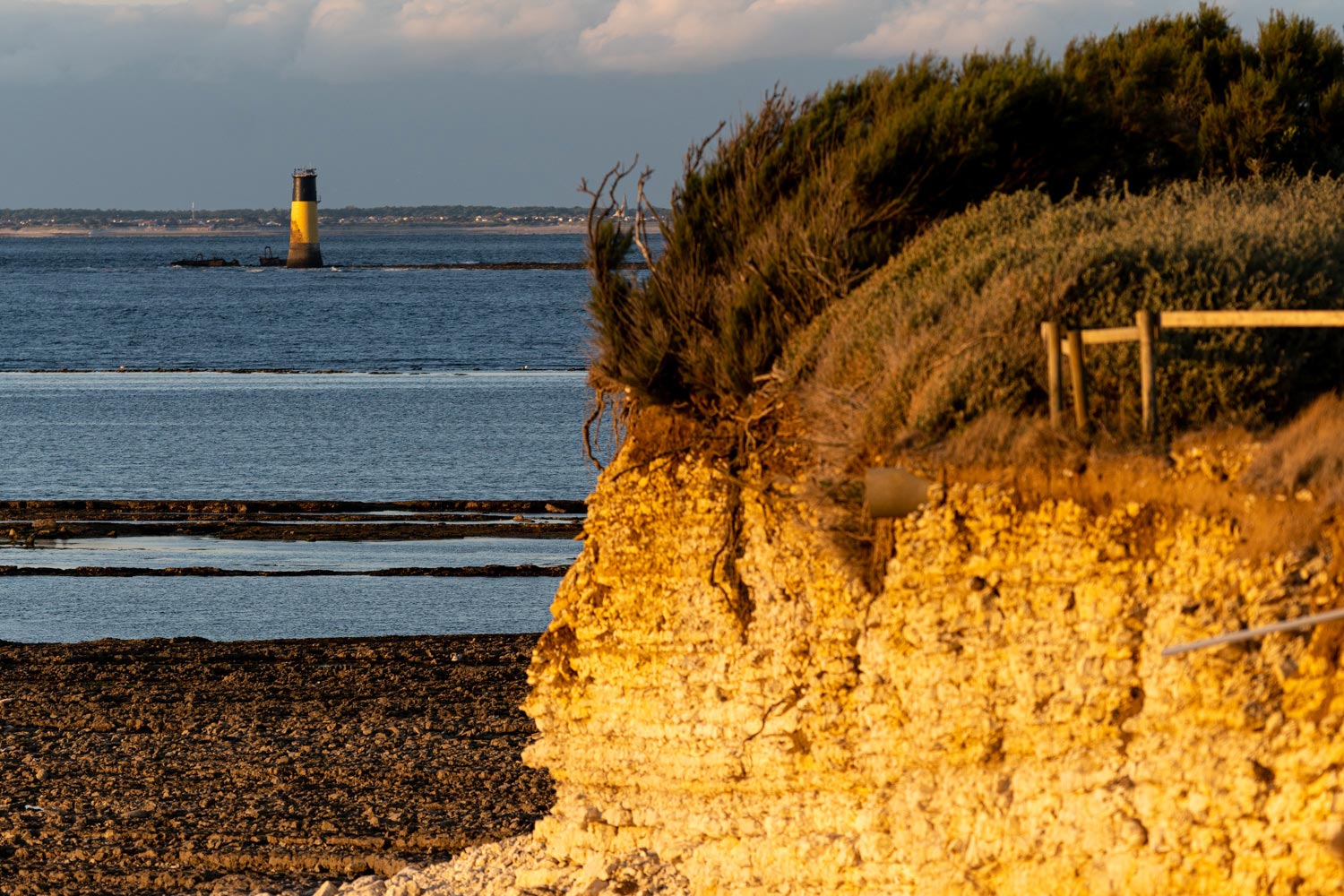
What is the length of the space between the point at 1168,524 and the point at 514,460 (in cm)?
3036

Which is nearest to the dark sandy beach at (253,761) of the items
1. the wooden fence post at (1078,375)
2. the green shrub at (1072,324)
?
the green shrub at (1072,324)

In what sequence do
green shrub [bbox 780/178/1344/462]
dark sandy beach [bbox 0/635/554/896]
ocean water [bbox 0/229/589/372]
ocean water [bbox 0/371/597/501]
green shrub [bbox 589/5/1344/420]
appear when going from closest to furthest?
green shrub [bbox 780/178/1344/462] < green shrub [bbox 589/5/1344/420] < dark sandy beach [bbox 0/635/554/896] < ocean water [bbox 0/371/597/501] < ocean water [bbox 0/229/589/372]

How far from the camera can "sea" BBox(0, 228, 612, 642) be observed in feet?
75.6

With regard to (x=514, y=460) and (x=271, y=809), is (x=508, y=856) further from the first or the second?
(x=514, y=460)

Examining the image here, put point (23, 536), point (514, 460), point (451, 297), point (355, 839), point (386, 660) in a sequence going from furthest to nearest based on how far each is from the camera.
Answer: point (451, 297) < point (514, 460) < point (23, 536) < point (386, 660) < point (355, 839)

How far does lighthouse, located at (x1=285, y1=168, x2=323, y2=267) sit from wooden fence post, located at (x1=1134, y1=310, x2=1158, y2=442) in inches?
5165

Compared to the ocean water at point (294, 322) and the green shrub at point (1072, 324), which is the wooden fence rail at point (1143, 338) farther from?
the ocean water at point (294, 322)

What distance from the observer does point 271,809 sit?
14172 millimetres

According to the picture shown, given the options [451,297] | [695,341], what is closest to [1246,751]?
[695,341]

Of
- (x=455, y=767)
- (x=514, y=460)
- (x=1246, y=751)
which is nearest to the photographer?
(x=1246, y=751)

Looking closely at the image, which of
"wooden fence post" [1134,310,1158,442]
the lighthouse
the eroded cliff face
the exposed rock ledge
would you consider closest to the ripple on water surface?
the exposed rock ledge

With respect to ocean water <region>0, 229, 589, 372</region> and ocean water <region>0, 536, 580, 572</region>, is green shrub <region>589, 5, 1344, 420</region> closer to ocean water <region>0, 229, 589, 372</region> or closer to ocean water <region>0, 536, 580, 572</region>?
ocean water <region>0, 536, 580, 572</region>

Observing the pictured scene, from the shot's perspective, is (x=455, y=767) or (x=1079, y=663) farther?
(x=455, y=767)

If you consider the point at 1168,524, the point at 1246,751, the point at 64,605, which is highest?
the point at 1168,524
